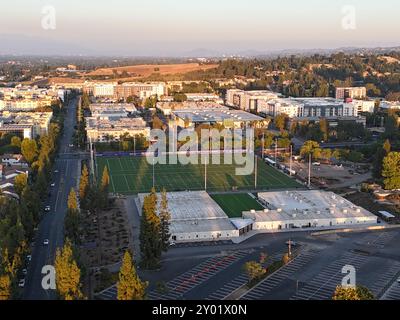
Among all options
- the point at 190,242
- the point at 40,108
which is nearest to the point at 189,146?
the point at 190,242

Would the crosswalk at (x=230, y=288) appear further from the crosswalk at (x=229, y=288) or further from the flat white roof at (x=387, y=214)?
the flat white roof at (x=387, y=214)

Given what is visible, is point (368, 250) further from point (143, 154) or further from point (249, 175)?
point (143, 154)

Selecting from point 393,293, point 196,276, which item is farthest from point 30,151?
point 393,293

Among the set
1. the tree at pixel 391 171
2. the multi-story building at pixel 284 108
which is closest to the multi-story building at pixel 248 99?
the multi-story building at pixel 284 108

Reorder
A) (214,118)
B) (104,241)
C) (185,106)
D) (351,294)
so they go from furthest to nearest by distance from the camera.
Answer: (185,106) → (214,118) → (104,241) → (351,294)

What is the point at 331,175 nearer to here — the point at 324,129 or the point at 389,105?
the point at 324,129
